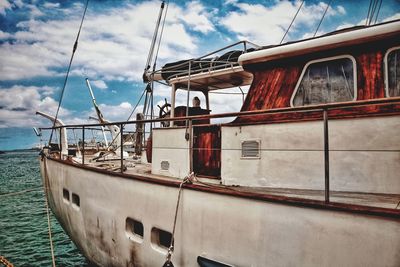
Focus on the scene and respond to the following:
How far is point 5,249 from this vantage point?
8906 millimetres

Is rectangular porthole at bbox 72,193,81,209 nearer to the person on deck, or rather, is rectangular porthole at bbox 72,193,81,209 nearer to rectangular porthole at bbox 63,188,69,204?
rectangular porthole at bbox 63,188,69,204

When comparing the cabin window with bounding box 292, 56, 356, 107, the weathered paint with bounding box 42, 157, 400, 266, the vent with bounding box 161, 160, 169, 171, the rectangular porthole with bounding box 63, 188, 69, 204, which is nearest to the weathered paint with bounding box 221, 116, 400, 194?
the cabin window with bounding box 292, 56, 356, 107

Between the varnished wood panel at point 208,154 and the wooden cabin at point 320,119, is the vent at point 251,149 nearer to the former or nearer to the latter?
the wooden cabin at point 320,119

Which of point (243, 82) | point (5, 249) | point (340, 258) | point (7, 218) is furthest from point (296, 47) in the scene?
point (7, 218)

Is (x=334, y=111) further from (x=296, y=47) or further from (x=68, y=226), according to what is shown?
(x=68, y=226)

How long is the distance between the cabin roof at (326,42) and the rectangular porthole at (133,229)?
3.45 meters

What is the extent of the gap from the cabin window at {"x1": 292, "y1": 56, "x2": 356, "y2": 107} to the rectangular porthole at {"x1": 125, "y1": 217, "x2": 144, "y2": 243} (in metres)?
3.48

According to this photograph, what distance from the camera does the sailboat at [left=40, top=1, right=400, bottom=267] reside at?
2729 mm

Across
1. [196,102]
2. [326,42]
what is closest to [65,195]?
[196,102]

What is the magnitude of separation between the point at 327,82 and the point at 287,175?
1.43 m

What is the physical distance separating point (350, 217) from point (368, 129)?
1227 mm

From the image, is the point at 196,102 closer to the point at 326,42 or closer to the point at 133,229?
the point at 133,229

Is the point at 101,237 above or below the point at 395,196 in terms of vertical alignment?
below

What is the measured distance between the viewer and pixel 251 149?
3998 mm
